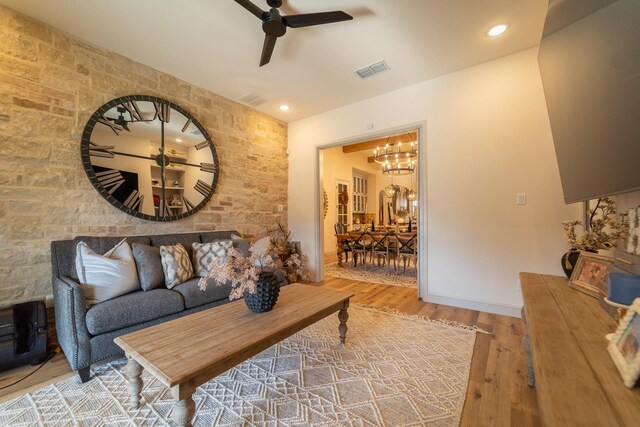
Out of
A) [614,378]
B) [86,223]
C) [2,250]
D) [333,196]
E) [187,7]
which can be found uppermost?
[187,7]

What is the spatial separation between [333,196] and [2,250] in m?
5.92

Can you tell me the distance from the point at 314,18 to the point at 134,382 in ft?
9.24

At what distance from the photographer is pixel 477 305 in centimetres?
295

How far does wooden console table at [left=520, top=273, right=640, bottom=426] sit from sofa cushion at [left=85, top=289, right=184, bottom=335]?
240 centimetres

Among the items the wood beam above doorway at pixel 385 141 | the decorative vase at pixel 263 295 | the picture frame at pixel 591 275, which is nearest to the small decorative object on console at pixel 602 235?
the picture frame at pixel 591 275

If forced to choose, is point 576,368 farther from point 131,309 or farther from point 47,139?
point 47,139

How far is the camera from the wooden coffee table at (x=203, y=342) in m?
1.09

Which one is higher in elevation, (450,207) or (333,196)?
(333,196)

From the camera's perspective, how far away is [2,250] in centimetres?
206

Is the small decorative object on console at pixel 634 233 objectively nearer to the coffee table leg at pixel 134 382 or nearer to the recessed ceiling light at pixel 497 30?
the recessed ceiling light at pixel 497 30

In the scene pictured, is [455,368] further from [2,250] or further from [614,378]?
[2,250]

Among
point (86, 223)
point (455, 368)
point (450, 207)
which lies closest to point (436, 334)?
point (455, 368)

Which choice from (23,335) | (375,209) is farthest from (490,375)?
(375,209)

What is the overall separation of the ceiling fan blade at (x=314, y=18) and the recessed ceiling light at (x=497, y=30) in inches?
56.0
